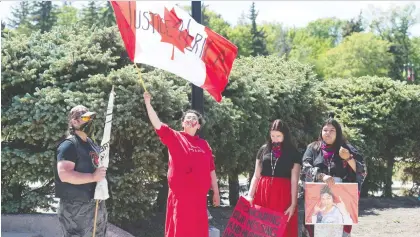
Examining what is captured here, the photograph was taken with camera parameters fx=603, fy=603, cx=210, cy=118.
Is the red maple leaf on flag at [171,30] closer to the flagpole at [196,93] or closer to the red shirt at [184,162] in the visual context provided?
the flagpole at [196,93]

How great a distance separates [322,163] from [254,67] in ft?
20.7

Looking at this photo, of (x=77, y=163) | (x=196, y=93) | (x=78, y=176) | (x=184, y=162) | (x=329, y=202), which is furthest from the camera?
(x=196, y=93)

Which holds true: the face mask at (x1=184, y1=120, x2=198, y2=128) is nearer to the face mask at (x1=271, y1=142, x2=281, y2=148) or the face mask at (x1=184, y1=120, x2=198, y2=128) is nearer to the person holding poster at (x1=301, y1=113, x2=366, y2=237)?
the face mask at (x1=271, y1=142, x2=281, y2=148)

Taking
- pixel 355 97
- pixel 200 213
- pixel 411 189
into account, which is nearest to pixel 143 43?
pixel 200 213

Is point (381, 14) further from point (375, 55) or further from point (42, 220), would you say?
point (42, 220)

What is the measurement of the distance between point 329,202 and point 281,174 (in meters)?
0.63

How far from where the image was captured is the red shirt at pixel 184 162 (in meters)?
5.54

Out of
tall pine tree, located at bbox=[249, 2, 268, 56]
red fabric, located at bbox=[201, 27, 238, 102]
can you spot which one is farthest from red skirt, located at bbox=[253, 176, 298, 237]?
tall pine tree, located at bbox=[249, 2, 268, 56]

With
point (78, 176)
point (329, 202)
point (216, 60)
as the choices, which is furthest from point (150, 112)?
point (329, 202)

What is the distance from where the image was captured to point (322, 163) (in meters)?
5.94

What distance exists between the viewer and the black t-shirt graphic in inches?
195

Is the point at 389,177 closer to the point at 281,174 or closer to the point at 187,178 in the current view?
the point at 281,174

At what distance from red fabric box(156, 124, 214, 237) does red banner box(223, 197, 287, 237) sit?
64 cm

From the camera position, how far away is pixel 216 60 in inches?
252
